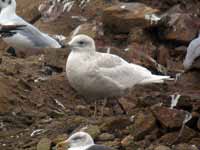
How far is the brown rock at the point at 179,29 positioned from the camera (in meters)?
13.5

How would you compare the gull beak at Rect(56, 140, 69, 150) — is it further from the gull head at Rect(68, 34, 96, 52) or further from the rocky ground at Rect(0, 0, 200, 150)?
the gull head at Rect(68, 34, 96, 52)

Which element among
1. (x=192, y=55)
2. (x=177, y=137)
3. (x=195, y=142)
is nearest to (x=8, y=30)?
(x=192, y=55)

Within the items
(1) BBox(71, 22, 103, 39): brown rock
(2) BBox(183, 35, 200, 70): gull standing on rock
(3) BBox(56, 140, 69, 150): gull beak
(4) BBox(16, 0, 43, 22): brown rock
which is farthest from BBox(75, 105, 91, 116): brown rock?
(4) BBox(16, 0, 43, 22): brown rock

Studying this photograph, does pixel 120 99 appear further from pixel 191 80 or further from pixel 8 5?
pixel 8 5

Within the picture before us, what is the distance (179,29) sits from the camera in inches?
534

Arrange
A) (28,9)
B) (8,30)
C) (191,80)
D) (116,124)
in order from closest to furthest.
Result: 1. (116,124)
2. (191,80)
3. (8,30)
4. (28,9)

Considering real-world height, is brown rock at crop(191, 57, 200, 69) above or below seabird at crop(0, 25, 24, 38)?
above

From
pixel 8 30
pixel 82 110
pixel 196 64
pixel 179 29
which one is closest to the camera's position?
pixel 196 64

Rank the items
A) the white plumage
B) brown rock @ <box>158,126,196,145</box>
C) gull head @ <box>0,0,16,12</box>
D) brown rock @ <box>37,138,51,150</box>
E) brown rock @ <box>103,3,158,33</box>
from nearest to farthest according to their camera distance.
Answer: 1. brown rock @ <box>158,126,196,145</box>
2. brown rock @ <box>37,138,51,150</box>
3. the white plumage
4. brown rock @ <box>103,3,158,33</box>
5. gull head @ <box>0,0,16,12</box>

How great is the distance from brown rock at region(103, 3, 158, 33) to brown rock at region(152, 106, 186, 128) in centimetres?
545

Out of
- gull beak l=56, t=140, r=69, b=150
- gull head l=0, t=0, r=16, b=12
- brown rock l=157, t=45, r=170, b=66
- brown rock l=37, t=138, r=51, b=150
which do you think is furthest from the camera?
gull head l=0, t=0, r=16, b=12

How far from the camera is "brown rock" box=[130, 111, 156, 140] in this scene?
8.40 meters

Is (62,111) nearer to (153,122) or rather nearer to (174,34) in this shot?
(153,122)

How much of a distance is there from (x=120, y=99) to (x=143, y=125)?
153 cm
